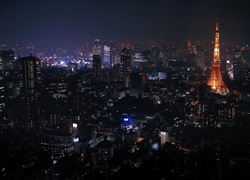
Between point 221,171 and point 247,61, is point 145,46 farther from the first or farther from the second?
point 221,171

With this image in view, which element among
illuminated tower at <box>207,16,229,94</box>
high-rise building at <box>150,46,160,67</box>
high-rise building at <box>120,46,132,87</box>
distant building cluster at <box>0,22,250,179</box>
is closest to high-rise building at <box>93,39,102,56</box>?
high-rise building at <box>150,46,160,67</box>

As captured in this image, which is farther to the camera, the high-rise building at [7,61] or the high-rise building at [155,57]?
the high-rise building at [155,57]

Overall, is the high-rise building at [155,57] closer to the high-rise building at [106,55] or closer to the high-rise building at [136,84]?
the high-rise building at [106,55]

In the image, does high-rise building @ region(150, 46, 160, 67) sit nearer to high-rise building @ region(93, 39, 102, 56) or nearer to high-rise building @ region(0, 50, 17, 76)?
high-rise building @ region(93, 39, 102, 56)

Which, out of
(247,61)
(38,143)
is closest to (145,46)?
(247,61)

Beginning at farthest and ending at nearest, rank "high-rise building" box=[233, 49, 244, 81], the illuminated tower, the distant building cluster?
"high-rise building" box=[233, 49, 244, 81] → the illuminated tower → the distant building cluster

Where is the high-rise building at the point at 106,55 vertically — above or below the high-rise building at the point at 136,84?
above

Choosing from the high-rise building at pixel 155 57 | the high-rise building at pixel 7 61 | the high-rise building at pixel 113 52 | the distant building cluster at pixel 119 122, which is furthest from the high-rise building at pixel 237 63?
the high-rise building at pixel 7 61

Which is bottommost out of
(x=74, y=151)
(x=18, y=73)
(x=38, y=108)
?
(x=74, y=151)

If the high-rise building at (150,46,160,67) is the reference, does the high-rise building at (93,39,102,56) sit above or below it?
above
